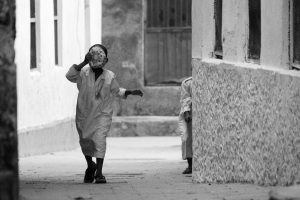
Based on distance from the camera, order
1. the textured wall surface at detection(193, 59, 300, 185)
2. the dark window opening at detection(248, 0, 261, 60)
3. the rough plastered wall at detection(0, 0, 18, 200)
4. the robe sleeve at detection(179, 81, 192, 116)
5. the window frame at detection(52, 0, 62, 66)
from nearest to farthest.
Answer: the rough plastered wall at detection(0, 0, 18, 200)
the textured wall surface at detection(193, 59, 300, 185)
the dark window opening at detection(248, 0, 261, 60)
the robe sleeve at detection(179, 81, 192, 116)
the window frame at detection(52, 0, 62, 66)

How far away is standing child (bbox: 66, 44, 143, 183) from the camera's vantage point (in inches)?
508

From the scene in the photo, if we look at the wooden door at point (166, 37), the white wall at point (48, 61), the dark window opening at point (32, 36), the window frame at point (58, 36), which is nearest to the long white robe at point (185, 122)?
the white wall at point (48, 61)

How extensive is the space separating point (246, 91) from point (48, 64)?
7662 millimetres

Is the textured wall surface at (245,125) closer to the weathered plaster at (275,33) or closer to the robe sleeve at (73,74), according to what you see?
the weathered plaster at (275,33)

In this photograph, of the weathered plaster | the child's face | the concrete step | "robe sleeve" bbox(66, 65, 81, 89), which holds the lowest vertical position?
the concrete step

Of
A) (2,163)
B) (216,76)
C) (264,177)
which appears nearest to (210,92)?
(216,76)

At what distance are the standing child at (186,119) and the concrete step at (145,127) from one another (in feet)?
30.9

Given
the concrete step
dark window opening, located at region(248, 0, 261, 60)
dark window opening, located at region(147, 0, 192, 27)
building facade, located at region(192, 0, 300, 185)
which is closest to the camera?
building facade, located at region(192, 0, 300, 185)

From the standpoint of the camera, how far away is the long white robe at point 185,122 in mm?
13984

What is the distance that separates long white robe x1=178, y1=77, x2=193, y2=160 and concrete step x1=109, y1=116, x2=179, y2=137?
944 centimetres

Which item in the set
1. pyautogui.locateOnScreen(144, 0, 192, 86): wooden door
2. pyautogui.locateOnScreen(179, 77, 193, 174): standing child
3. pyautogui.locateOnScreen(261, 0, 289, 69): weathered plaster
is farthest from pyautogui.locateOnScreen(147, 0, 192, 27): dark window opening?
pyautogui.locateOnScreen(261, 0, 289, 69): weathered plaster

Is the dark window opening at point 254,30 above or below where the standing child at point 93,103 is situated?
above

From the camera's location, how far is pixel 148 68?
24375 millimetres

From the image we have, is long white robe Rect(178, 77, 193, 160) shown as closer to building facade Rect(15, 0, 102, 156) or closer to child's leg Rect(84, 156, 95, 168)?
child's leg Rect(84, 156, 95, 168)
